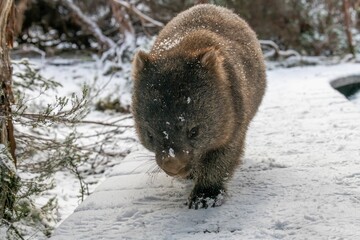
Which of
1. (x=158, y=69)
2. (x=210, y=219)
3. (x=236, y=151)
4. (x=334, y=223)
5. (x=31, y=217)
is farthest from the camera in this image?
(x=31, y=217)

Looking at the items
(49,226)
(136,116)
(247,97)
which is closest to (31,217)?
(49,226)

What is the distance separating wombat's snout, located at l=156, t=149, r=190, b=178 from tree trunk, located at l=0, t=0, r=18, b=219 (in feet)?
2.75

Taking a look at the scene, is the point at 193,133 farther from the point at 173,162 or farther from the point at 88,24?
the point at 88,24

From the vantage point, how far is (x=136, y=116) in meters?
3.05

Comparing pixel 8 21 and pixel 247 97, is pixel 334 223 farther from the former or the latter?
pixel 8 21

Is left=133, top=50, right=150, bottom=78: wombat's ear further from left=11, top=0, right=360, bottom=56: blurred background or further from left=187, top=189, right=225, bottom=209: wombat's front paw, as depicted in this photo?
left=11, top=0, right=360, bottom=56: blurred background

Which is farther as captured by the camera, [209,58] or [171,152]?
[209,58]

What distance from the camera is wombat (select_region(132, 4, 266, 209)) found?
278cm

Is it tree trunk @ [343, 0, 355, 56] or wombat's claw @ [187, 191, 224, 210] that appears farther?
tree trunk @ [343, 0, 355, 56]

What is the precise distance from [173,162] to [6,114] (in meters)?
1.12

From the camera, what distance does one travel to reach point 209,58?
9.56ft

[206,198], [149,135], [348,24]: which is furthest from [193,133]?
[348,24]

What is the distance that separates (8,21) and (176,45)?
109cm

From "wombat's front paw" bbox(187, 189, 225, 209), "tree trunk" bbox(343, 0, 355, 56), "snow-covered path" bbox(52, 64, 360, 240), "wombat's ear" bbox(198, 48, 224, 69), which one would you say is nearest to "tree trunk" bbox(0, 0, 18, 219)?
"snow-covered path" bbox(52, 64, 360, 240)
